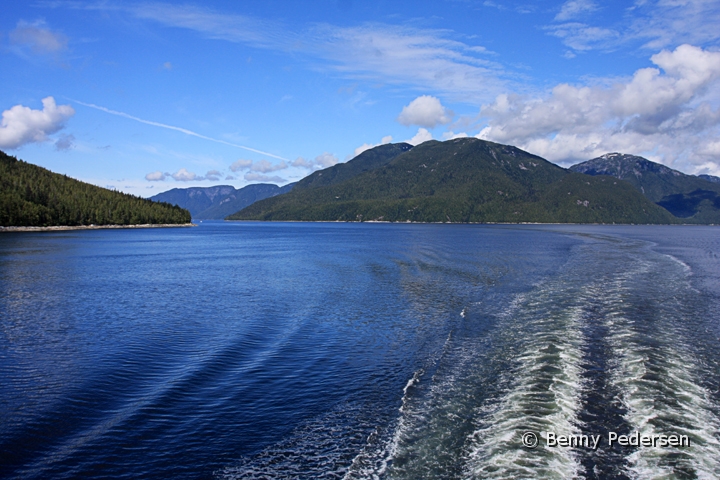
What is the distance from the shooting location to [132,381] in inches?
737

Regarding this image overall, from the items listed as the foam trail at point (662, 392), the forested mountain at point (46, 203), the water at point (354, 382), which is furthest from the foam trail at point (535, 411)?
the forested mountain at point (46, 203)

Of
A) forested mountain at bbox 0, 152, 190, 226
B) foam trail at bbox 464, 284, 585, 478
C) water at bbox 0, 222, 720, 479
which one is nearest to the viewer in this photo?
foam trail at bbox 464, 284, 585, 478

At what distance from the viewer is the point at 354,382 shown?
18656 mm

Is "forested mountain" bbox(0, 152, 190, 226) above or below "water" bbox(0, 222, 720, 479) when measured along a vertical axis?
above

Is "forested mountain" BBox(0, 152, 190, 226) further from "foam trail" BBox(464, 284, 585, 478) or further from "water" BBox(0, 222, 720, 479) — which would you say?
"foam trail" BBox(464, 284, 585, 478)

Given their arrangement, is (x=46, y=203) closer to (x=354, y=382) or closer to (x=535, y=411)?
(x=354, y=382)

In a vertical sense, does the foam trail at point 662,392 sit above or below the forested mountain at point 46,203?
below

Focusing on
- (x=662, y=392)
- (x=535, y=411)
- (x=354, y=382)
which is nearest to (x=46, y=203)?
(x=354, y=382)

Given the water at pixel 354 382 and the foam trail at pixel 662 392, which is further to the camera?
the water at pixel 354 382

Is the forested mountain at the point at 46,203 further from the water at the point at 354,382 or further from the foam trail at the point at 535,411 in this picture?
the foam trail at the point at 535,411

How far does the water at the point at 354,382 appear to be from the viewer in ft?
40.4

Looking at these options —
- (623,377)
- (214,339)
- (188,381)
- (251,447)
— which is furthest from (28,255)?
(623,377)

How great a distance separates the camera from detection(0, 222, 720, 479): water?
12.3m

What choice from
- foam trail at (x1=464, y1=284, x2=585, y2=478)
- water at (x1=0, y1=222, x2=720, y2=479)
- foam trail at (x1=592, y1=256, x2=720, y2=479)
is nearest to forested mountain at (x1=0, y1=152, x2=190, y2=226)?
water at (x1=0, y1=222, x2=720, y2=479)
